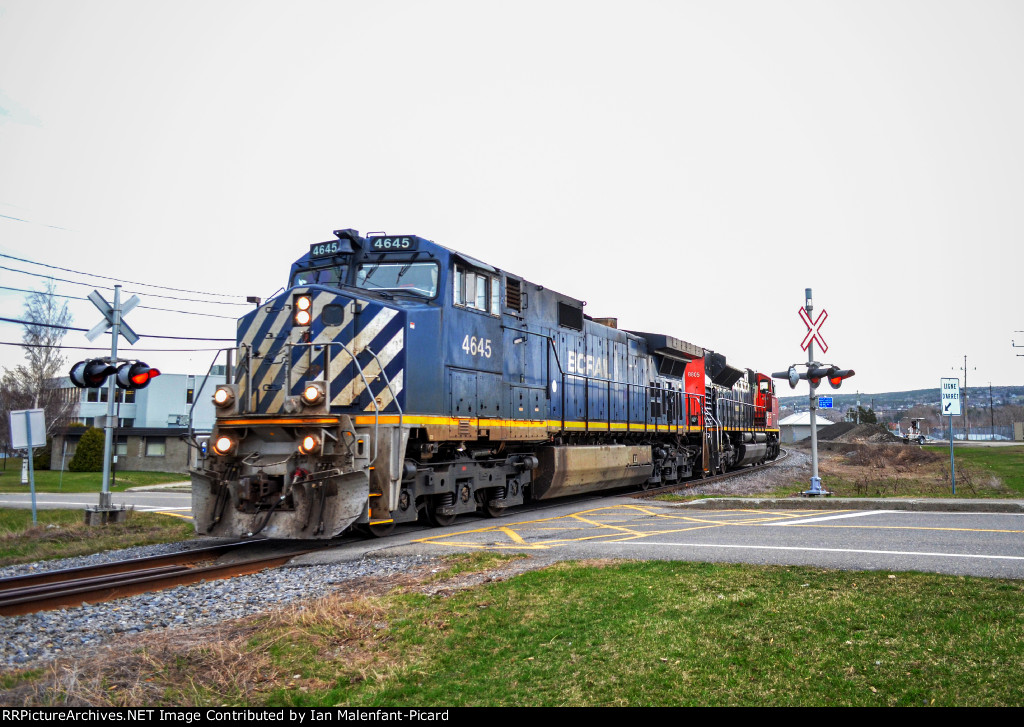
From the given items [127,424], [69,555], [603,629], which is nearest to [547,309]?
[69,555]

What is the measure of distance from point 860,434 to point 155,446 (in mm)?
69167

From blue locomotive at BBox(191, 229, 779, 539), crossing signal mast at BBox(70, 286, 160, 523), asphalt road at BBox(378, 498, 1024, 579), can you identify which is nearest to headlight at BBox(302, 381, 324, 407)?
blue locomotive at BBox(191, 229, 779, 539)

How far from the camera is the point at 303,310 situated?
391 inches

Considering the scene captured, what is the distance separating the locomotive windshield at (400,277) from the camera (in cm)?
1086

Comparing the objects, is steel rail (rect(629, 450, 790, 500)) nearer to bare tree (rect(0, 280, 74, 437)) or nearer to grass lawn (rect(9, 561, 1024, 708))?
grass lawn (rect(9, 561, 1024, 708))

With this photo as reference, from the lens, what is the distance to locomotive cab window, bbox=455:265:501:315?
11.3 metres

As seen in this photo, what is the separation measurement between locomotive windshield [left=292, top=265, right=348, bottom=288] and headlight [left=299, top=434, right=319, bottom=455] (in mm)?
2867

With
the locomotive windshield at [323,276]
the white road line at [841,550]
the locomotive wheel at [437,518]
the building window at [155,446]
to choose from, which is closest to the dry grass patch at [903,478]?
the white road line at [841,550]

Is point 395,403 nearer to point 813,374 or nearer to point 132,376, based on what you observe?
point 132,376

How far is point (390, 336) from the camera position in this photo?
9.92 m

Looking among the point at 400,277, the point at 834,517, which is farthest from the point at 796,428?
the point at 400,277

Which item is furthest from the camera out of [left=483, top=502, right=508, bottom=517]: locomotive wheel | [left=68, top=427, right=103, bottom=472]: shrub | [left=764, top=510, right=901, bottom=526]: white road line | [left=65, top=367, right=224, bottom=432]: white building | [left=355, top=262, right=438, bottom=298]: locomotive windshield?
[left=65, top=367, right=224, bottom=432]: white building

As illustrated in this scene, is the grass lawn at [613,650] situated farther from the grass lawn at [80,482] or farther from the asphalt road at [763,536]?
the grass lawn at [80,482]
